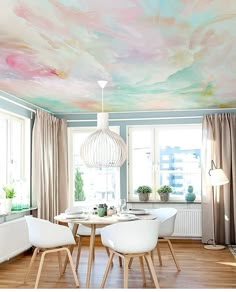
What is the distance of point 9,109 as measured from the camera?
5945mm

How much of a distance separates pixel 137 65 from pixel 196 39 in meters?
0.94

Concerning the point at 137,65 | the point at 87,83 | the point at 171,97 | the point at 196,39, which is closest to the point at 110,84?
the point at 87,83

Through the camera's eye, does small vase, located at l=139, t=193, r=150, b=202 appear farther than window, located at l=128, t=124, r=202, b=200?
No

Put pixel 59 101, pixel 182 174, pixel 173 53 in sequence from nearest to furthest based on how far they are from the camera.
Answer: pixel 173 53 < pixel 59 101 < pixel 182 174

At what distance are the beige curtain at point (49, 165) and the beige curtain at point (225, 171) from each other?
2.55 meters

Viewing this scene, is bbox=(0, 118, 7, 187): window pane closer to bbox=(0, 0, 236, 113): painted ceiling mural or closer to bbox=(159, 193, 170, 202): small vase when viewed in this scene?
bbox=(0, 0, 236, 113): painted ceiling mural

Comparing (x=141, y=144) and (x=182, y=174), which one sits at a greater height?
(x=141, y=144)

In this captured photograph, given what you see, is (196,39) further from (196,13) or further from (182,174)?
(182,174)

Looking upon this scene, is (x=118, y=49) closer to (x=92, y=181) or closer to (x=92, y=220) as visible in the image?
(x=92, y=220)

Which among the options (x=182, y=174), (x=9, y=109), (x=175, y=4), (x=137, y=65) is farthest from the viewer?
(x=182, y=174)

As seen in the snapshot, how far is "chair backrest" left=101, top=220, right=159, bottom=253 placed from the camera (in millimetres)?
4043

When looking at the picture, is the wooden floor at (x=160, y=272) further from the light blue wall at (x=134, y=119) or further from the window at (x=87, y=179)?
the light blue wall at (x=134, y=119)

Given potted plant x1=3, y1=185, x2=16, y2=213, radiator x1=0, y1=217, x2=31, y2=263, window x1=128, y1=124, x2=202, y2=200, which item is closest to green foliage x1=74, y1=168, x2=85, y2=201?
window x1=128, y1=124, x2=202, y2=200

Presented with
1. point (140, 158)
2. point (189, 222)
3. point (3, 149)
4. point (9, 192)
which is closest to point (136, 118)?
point (140, 158)
